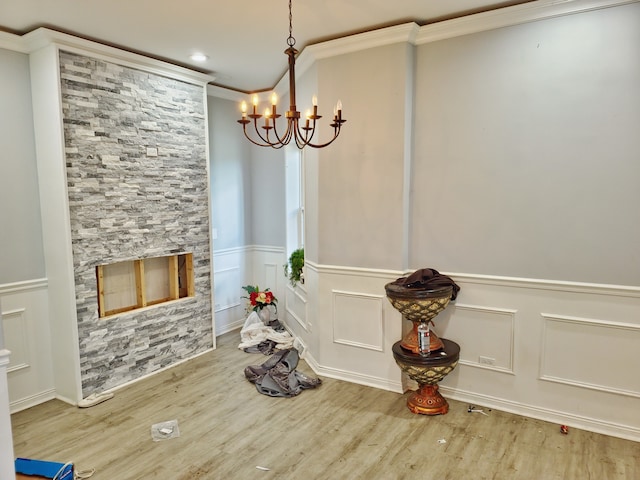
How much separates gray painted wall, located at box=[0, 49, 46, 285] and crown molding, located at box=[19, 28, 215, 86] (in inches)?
8.7

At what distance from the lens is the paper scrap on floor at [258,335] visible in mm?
4516

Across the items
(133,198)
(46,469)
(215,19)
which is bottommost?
(46,469)

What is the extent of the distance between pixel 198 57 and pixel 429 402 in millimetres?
3587

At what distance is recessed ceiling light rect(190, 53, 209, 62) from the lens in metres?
3.75

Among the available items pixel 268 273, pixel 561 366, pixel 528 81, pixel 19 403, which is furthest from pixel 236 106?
pixel 561 366

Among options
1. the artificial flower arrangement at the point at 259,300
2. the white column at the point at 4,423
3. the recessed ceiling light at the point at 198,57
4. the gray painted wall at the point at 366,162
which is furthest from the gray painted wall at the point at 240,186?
the white column at the point at 4,423

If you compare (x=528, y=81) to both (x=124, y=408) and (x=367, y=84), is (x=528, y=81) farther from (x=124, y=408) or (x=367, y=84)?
(x=124, y=408)

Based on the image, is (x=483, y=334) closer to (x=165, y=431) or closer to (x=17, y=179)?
(x=165, y=431)

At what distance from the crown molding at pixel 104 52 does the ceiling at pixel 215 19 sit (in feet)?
0.20

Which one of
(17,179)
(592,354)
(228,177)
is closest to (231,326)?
(228,177)

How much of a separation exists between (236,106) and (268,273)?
2096 mm

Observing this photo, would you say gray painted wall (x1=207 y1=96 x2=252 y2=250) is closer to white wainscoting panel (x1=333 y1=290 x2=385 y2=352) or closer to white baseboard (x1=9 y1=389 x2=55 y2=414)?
white wainscoting panel (x1=333 y1=290 x2=385 y2=352)

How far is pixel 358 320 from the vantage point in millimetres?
3619

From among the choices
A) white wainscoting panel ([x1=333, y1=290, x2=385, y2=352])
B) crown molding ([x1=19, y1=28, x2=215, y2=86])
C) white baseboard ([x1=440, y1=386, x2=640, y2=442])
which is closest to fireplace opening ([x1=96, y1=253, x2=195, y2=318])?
white wainscoting panel ([x1=333, y1=290, x2=385, y2=352])
